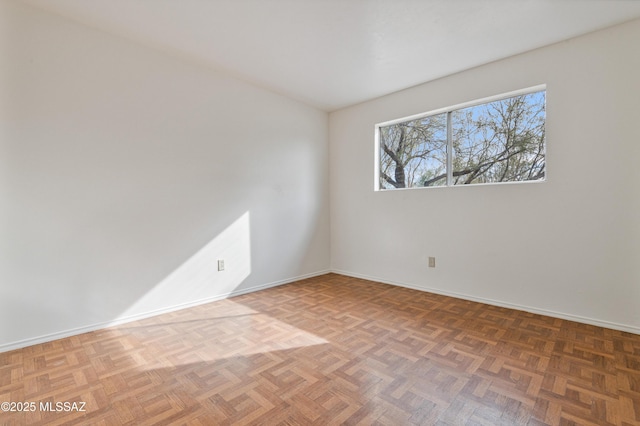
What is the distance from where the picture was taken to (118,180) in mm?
2555

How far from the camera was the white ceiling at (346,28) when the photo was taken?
84.7 inches

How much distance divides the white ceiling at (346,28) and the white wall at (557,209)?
0.25 m

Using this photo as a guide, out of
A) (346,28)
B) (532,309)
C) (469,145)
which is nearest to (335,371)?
(532,309)

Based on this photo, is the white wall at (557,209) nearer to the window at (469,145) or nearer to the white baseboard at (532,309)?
the white baseboard at (532,309)

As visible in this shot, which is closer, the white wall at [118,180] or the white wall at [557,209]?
the white wall at [118,180]

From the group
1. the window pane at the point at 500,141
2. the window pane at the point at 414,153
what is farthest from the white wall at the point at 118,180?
the window pane at the point at 500,141

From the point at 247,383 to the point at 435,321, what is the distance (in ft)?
5.65

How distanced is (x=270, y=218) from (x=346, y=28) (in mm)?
2286

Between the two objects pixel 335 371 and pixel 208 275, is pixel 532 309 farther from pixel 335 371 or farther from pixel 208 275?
pixel 208 275

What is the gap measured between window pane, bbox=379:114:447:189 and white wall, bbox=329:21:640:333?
0.62 feet

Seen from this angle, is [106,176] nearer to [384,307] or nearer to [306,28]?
[306,28]

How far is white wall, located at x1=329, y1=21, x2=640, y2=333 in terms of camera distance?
237 cm

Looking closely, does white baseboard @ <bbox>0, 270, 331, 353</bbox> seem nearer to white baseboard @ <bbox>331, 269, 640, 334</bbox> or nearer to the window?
white baseboard @ <bbox>331, 269, 640, 334</bbox>

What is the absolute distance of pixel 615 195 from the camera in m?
2.40
